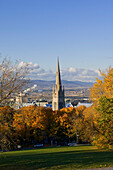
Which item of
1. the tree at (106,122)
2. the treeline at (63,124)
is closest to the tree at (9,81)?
the treeline at (63,124)

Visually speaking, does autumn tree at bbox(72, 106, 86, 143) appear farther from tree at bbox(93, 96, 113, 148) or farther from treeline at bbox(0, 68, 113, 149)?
tree at bbox(93, 96, 113, 148)

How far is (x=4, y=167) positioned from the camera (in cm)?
2002

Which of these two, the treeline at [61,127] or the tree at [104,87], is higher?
the tree at [104,87]

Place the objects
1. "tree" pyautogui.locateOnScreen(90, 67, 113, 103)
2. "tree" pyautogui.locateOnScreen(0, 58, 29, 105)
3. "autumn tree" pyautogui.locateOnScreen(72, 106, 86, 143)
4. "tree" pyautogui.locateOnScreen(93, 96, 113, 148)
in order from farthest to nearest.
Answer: "autumn tree" pyautogui.locateOnScreen(72, 106, 86, 143) → "tree" pyautogui.locateOnScreen(90, 67, 113, 103) → "tree" pyautogui.locateOnScreen(93, 96, 113, 148) → "tree" pyautogui.locateOnScreen(0, 58, 29, 105)

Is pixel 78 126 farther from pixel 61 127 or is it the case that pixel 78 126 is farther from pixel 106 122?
pixel 106 122

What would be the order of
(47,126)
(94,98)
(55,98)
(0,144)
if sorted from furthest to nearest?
1. (55,98)
2. (47,126)
3. (94,98)
4. (0,144)

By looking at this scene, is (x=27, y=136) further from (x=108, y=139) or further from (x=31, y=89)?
(x=31, y=89)

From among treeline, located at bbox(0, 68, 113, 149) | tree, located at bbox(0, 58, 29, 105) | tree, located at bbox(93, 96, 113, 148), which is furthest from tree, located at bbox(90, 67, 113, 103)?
tree, located at bbox(0, 58, 29, 105)

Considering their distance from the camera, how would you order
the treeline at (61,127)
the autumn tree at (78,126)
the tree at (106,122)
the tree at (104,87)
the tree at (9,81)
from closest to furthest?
1. the tree at (9,81)
2. the tree at (106,122)
3. the treeline at (61,127)
4. the tree at (104,87)
5. the autumn tree at (78,126)

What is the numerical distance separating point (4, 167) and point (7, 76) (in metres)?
6.53

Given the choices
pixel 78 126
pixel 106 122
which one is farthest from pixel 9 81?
pixel 78 126

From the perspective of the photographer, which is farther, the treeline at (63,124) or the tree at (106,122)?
the tree at (106,122)

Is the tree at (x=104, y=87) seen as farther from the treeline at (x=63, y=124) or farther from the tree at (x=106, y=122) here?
the tree at (x=106, y=122)

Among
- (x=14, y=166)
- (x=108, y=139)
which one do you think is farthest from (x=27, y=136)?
(x=14, y=166)
